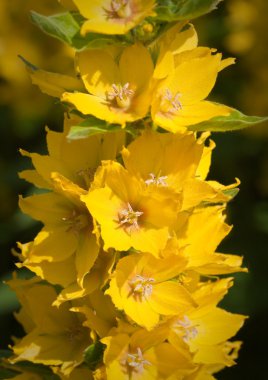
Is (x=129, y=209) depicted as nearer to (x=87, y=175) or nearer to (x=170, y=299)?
(x=87, y=175)

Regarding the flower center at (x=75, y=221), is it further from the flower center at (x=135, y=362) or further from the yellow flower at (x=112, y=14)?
the yellow flower at (x=112, y=14)

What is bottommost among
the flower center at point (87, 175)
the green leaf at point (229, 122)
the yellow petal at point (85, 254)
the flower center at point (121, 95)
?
the yellow petal at point (85, 254)

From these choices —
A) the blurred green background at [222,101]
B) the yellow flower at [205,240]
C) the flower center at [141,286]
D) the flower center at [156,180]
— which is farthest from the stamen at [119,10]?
the blurred green background at [222,101]

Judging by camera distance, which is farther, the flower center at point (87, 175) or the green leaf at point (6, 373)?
the green leaf at point (6, 373)

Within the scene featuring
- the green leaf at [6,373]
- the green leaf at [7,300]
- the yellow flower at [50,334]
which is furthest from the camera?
the green leaf at [7,300]

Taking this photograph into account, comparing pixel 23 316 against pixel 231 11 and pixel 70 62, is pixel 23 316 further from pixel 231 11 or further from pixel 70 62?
pixel 231 11

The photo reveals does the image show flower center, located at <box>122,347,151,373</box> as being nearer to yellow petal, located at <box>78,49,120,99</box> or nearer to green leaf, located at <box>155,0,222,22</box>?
yellow petal, located at <box>78,49,120,99</box>
